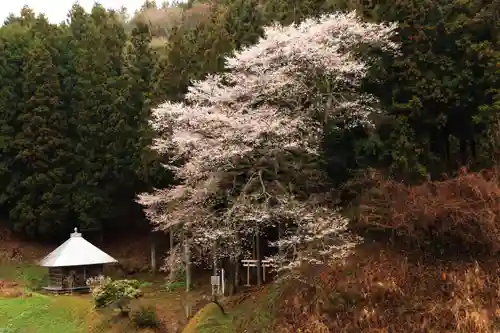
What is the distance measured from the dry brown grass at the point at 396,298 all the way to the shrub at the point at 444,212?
0.53 m

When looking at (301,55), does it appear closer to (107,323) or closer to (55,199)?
(107,323)

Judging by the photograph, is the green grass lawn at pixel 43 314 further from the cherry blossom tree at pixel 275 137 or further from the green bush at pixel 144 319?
the cherry blossom tree at pixel 275 137

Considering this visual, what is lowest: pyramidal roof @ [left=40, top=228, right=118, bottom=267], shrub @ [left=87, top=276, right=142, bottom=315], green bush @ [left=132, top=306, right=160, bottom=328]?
green bush @ [left=132, top=306, right=160, bottom=328]

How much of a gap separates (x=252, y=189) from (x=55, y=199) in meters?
12.4

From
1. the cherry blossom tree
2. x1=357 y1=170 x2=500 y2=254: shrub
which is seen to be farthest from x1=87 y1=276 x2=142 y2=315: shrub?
x1=357 y1=170 x2=500 y2=254: shrub

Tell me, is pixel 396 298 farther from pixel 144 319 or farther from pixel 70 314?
pixel 70 314

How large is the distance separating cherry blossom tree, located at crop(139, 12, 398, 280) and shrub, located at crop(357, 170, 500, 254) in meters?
1.16

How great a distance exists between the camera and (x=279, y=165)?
576 inches

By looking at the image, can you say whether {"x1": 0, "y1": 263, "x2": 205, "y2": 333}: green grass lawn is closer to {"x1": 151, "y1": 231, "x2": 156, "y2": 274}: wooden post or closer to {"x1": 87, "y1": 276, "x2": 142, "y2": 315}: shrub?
{"x1": 87, "y1": 276, "x2": 142, "y2": 315}: shrub

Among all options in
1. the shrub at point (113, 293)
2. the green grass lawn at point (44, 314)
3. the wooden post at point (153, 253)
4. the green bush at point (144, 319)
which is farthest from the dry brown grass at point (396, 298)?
the wooden post at point (153, 253)

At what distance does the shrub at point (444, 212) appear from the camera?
39.4ft

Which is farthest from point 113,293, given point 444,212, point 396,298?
point 444,212

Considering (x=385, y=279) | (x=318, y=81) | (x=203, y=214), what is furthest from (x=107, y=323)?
(x=318, y=81)

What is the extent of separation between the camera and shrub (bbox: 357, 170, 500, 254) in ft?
39.4
